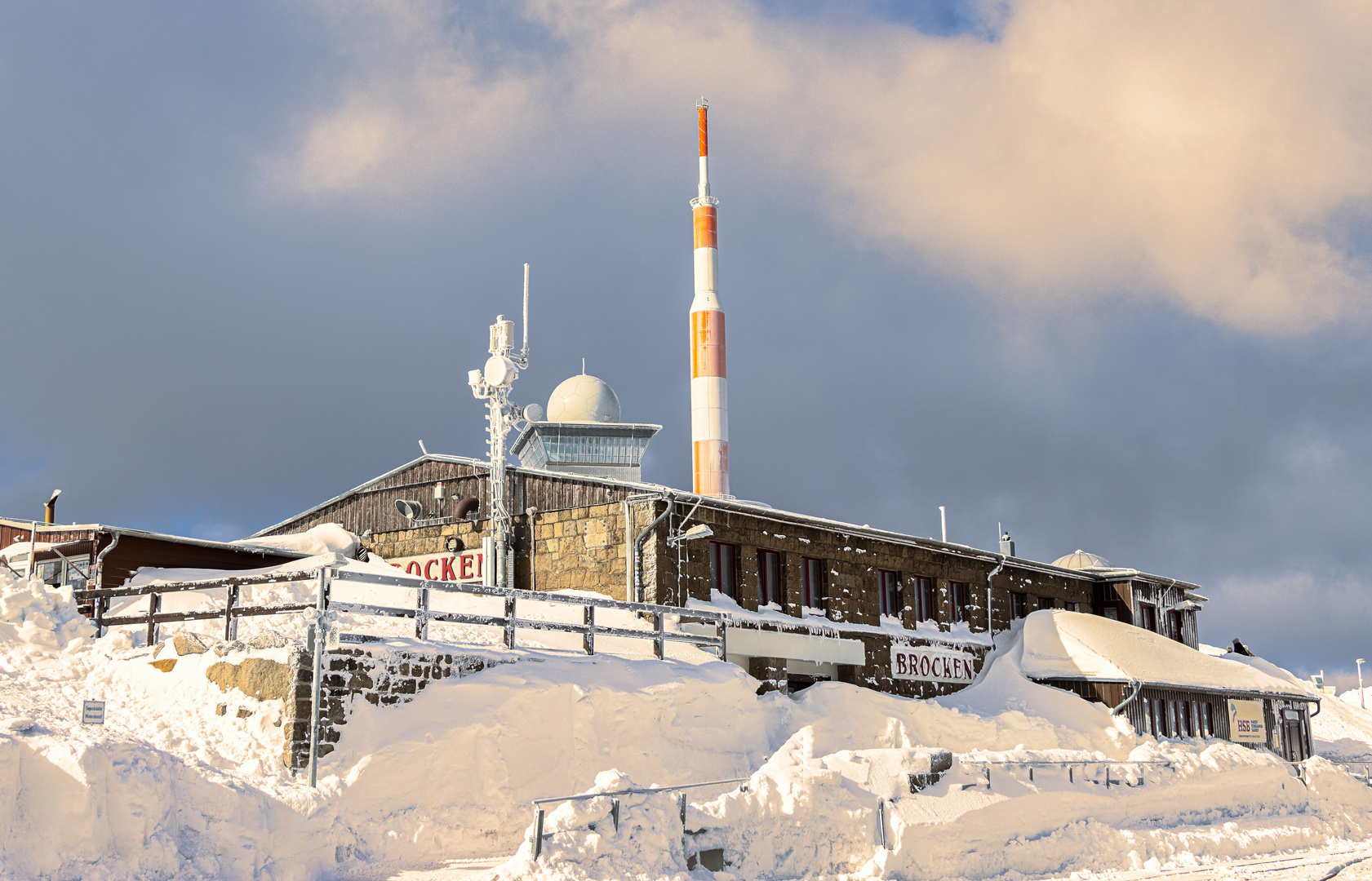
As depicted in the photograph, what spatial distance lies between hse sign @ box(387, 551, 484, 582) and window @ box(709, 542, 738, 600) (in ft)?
16.4

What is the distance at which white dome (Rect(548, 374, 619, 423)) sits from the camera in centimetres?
3678

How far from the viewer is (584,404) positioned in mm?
36875

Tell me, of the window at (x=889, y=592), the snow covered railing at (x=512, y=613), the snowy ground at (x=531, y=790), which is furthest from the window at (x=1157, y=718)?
the snow covered railing at (x=512, y=613)

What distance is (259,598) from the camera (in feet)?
66.4

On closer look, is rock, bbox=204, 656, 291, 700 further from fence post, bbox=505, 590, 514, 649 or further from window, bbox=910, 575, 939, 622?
window, bbox=910, 575, 939, 622

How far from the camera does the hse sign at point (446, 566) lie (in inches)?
997

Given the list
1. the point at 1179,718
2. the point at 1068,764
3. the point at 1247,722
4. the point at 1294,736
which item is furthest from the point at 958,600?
the point at 1068,764

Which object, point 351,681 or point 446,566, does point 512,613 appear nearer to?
point 351,681

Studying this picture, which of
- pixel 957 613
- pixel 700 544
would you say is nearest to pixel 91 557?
pixel 700 544

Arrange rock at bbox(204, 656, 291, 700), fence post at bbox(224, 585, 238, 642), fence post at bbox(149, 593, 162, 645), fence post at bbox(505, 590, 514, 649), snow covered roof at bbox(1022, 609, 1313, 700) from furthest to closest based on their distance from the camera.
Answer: snow covered roof at bbox(1022, 609, 1313, 700) → fence post at bbox(505, 590, 514, 649) → fence post at bbox(149, 593, 162, 645) → fence post at bbox(224, 585, 238, 642) → rock at bbox(204, 656, 291, 700)

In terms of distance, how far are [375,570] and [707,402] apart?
18.5m

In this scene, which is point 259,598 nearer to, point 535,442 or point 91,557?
point 91,557

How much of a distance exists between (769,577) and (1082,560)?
702 inches

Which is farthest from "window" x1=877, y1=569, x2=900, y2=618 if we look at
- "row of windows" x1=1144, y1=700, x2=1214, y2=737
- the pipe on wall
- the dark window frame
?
the pipe on wall
